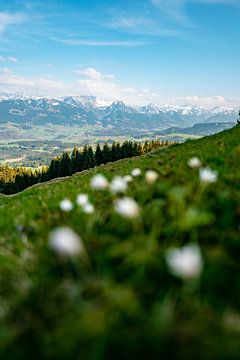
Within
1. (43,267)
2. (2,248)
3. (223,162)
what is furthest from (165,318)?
(223,162)

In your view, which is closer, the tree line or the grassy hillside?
the grassy hillside

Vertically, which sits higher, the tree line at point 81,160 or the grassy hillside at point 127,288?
the grassy hillside at point 127,288

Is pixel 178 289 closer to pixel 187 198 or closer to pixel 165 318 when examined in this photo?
pixel 165 318

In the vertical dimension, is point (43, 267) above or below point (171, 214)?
below

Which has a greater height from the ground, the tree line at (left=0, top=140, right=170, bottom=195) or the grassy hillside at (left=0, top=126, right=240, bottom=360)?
the grassy hillside at (left=0, top=126, right=240, bottom=360)

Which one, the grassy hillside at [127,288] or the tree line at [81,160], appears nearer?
the grassy hillside at [127,288]

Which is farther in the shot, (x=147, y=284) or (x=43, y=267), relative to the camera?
(x=43, y=267)

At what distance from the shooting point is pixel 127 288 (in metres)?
2.83

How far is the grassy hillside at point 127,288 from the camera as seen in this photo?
2311mm

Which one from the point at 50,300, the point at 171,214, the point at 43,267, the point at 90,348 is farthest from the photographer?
the point at 171,214

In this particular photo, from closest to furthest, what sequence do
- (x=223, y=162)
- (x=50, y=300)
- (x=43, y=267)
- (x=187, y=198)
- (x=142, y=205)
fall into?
1. (x=50, y=300)
2. (x=43, y=267)
3. (x=187, y=198)
4. (x=142, y=205)
5. (x=223, y=162)

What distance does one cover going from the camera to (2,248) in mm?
4555

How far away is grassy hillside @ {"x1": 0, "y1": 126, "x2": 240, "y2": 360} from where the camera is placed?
7.58ft

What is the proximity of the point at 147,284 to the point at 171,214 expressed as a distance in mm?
1472
